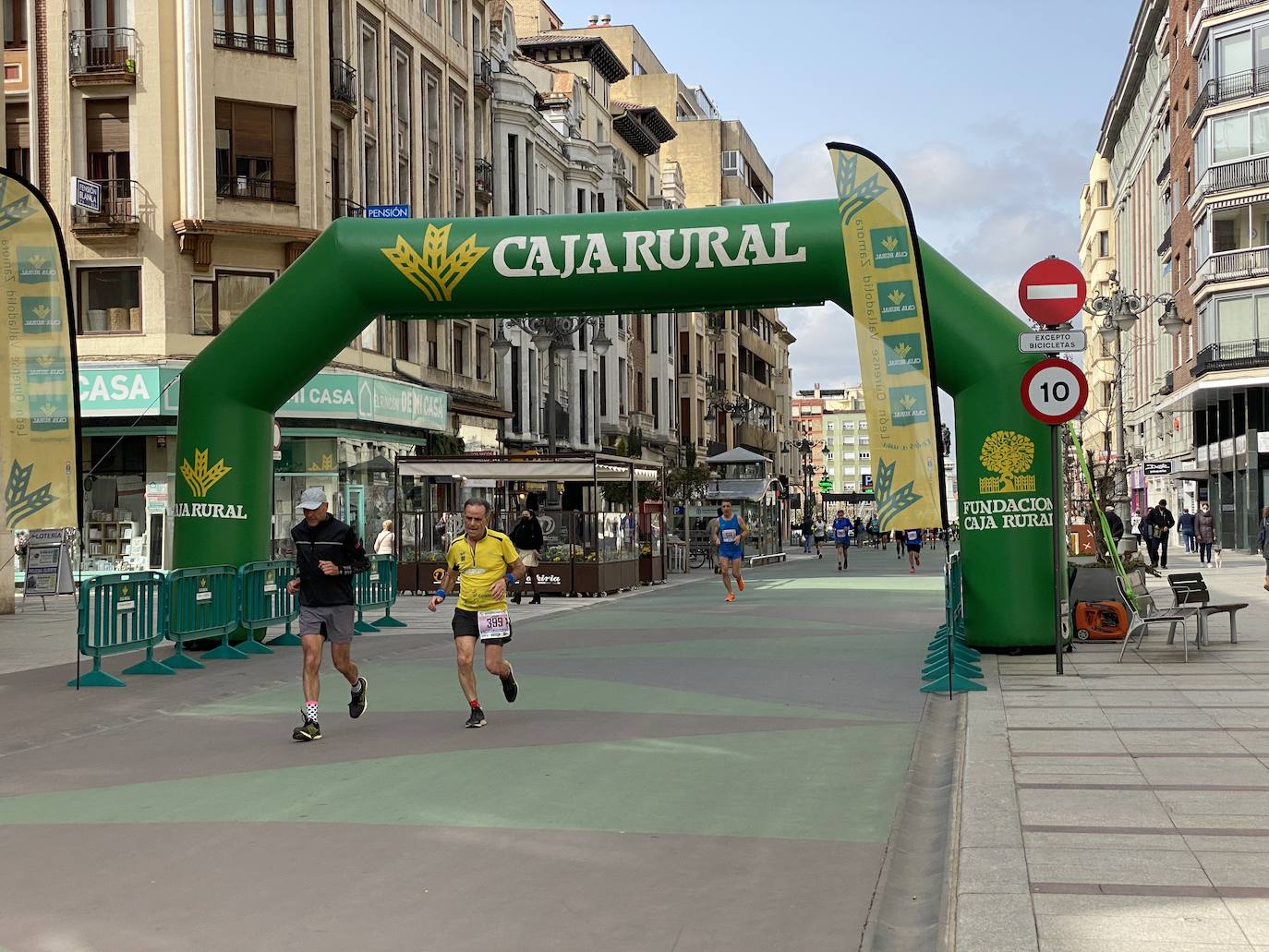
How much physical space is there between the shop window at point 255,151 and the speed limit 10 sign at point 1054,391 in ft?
80.7

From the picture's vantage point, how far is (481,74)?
164 feet

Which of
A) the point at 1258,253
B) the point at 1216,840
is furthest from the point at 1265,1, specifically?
the point at 1216,840

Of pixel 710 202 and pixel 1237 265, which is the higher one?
pixel 710 202

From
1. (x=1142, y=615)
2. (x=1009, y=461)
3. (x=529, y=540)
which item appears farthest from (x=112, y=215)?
(x=1142, y=615)

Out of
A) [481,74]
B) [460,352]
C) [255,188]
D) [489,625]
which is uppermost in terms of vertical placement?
[481,74]

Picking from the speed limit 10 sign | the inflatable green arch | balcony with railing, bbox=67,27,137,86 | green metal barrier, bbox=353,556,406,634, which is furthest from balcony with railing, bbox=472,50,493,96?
the speed limit 10 sign

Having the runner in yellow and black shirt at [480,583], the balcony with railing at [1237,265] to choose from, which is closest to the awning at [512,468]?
the runner in yellow and black shirt at [480,583]

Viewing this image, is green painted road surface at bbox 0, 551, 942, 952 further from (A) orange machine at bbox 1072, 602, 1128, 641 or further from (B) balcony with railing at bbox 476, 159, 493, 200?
(B) balcony with railing at bbox 476, 159, 493, 200

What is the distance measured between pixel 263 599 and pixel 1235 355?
42.5m

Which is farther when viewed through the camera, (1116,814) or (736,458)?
(736,458)

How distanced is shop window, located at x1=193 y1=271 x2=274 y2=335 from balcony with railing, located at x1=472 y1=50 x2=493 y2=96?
15.9 meters

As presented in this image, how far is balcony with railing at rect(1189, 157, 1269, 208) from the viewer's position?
172ft

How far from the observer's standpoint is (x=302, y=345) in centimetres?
1739

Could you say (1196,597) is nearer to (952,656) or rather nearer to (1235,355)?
(952,656)
